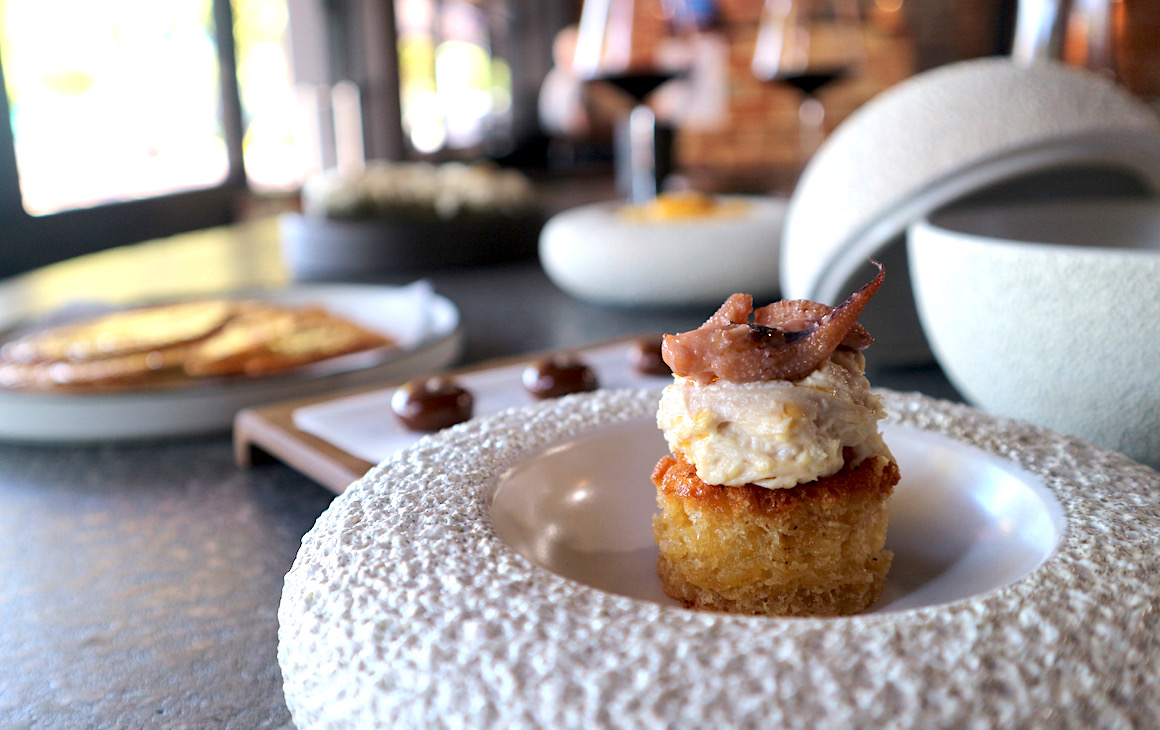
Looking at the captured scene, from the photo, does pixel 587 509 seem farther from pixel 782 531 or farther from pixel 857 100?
pixel 857 100

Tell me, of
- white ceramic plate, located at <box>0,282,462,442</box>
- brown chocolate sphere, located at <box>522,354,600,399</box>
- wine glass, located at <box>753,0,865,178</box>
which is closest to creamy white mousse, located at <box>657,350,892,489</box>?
brown chocolate sphere, located at <box>522,354,600,399</box>

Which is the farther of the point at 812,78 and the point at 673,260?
the point at 812,78

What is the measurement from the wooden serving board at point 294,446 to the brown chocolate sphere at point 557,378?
A: 102 mm

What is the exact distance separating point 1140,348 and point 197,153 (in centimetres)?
376

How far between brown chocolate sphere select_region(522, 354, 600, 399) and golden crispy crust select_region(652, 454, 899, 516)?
13.1 inches

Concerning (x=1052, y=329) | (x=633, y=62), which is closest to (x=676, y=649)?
(x=1052, y=329)

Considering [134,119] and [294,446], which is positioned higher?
[134,119]

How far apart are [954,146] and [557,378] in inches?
14.3

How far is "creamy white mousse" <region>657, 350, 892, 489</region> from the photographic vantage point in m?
0.40

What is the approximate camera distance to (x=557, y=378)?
0.78 metres

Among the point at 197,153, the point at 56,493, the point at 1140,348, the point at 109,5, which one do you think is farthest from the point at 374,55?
the point at 1140,348

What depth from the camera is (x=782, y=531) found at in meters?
0.43

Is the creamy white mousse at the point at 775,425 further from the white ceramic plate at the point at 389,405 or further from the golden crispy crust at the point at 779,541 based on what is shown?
the white ceramic plate at the point at 389,405

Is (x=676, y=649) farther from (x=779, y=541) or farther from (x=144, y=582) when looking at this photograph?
(x=144, y=582)
